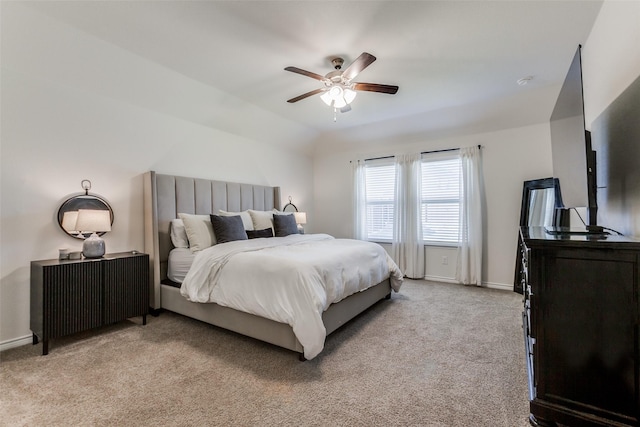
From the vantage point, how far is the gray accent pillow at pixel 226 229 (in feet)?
11.1

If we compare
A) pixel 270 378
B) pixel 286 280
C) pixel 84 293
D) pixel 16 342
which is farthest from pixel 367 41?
pixel 16 342

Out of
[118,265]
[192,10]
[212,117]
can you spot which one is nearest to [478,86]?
[192,10]

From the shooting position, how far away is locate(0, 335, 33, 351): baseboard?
2.41m

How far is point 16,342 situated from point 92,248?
971 mm

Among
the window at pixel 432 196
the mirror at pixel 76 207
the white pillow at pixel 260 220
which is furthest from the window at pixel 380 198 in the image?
the mirror at pixel 76 207

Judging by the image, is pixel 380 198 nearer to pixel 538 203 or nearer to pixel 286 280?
pixel 538 203

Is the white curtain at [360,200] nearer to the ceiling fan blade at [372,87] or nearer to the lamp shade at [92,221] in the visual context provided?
the ceiling fan blade at [372,87]

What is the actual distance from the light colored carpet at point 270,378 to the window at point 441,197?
194 cm

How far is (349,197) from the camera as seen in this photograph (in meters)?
5.77

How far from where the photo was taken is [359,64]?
2.38 meters

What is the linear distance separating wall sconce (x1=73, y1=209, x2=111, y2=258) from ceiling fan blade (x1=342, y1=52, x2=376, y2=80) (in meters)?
2.65

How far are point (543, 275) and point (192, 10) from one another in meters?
2.91

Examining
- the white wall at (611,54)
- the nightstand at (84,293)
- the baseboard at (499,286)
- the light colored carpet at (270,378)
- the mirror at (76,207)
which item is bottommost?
the light colored carpet at (270,378)

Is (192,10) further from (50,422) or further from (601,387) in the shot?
(601,387)
